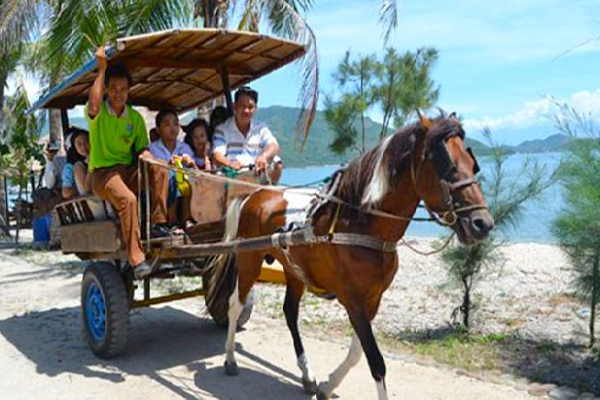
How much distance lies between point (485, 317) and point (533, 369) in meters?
2.17

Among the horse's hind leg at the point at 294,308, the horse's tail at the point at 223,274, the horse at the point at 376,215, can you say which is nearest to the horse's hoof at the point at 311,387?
the horse at the point at 376,215

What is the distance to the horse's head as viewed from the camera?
3.75 m

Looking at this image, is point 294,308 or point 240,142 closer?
point 294,308

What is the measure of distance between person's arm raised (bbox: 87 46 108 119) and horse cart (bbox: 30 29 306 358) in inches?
3.7

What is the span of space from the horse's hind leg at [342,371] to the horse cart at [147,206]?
123 centimetres

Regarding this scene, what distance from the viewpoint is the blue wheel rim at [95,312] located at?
6.37 m

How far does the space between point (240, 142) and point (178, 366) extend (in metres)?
2.27

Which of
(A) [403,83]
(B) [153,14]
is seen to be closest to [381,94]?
(A) [403,83]

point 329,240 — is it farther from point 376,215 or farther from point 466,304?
Result: point 466,304

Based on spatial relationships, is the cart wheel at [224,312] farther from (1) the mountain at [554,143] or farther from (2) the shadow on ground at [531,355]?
(1) the mountain at [554,143]

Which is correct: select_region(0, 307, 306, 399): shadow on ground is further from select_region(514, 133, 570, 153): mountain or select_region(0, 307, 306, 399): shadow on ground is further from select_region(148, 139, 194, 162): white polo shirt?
select_region(514, 133, 570, 153): mountain

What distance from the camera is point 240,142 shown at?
6.25 meters

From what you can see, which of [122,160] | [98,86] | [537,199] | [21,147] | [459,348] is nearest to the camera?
[98,86]

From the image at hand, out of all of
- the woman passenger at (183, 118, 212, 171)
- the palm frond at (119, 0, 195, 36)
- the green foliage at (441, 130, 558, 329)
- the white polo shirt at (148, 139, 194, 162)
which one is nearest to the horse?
the white polo shirt at (148, 139, 194, 162)
